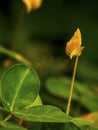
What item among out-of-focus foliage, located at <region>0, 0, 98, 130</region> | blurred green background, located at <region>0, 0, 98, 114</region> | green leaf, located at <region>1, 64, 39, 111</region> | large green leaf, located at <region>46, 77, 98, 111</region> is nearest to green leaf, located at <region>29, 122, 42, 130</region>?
green leaf, located at <region>1, 64, 39, 111</region>

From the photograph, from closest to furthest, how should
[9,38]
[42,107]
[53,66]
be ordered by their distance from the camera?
1. [42,107]
2. [53,66]
3. [9,38]

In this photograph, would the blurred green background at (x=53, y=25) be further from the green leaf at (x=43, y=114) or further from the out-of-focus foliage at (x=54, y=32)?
the green leaf at (x=43, y=114)

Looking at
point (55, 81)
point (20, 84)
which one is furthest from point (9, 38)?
point (20, 84)

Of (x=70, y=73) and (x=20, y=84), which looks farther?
(x=70, y=73)

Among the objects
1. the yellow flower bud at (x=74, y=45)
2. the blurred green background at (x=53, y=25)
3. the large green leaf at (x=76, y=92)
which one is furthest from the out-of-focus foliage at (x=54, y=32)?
the yellow flower bud at (x=74, y=45)

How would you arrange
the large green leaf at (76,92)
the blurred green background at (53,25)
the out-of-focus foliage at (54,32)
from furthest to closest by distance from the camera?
the blurred green background at (53,25), the out-of-focus foliage at (54,32), the large green leaf at (76,92)

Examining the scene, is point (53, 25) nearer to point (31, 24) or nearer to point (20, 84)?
point (31, 24)
